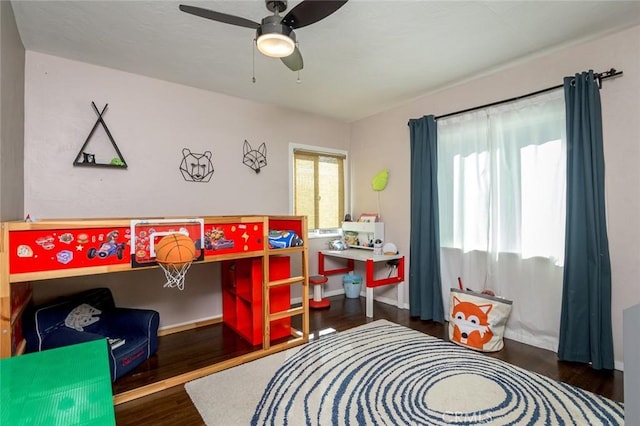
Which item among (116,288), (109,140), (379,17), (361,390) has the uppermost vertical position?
(379,17)

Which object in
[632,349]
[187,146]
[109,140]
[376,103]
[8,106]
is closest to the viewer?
[632,349]

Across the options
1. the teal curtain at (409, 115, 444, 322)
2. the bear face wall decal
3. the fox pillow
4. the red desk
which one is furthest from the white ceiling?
the fox pillow

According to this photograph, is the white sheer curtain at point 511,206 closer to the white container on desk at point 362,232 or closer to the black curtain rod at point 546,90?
the black curtain rod at point 546,90

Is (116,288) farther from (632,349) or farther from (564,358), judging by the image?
(564,358)

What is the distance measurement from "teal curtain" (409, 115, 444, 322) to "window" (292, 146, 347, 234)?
1238 millimetres

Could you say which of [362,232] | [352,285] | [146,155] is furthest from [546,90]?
[146,155]

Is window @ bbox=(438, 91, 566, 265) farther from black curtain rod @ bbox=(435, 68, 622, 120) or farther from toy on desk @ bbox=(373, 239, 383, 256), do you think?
toy on desk @ bbox=(373, 239, 383, 256)

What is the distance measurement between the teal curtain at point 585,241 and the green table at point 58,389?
3.02m

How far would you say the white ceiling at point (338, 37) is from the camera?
2.04 meters

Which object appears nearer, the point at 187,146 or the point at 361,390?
the point at 361,390

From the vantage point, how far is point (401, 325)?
10.9ft

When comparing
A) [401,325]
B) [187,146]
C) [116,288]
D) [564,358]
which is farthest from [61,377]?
[564,358]

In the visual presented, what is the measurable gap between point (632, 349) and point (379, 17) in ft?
7.16

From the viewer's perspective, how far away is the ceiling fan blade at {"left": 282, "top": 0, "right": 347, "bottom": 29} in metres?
1.59
